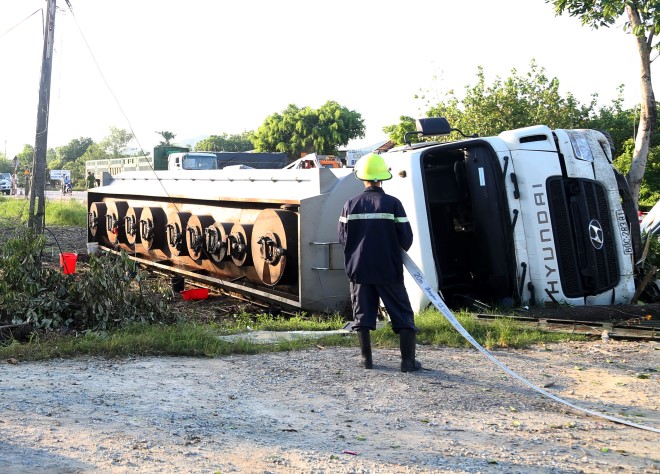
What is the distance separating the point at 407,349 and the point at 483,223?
8.57 feet

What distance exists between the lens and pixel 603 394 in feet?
17.3

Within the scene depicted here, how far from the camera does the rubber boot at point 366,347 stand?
5988 mm

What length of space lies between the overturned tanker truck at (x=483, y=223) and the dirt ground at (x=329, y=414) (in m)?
1.42

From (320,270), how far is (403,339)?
2.78 m

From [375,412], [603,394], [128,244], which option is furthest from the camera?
[128,244]

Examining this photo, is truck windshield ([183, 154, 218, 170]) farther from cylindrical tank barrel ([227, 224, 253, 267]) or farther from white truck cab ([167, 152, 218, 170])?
cylindrical tank barrel ([227, 224, 253, 267])

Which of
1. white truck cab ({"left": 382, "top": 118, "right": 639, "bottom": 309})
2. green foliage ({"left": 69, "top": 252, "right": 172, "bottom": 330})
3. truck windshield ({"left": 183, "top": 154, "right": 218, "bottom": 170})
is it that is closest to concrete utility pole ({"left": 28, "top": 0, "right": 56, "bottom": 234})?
green foliage ({"left": 69, "top": 252, "right": 172, "bottom": 330})

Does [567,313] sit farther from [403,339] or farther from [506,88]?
[506,88]

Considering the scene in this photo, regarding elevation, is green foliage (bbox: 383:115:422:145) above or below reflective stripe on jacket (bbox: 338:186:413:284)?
above

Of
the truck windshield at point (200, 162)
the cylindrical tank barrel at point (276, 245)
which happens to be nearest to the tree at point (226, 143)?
the truck windshield at point (200, 162)

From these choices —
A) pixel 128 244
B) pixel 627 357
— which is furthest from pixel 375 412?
pixel 128 244

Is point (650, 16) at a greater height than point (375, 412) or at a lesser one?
greater

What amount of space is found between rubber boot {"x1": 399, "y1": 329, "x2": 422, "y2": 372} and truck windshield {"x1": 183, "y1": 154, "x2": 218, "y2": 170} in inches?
870

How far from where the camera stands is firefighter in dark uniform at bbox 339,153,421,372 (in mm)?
5875
